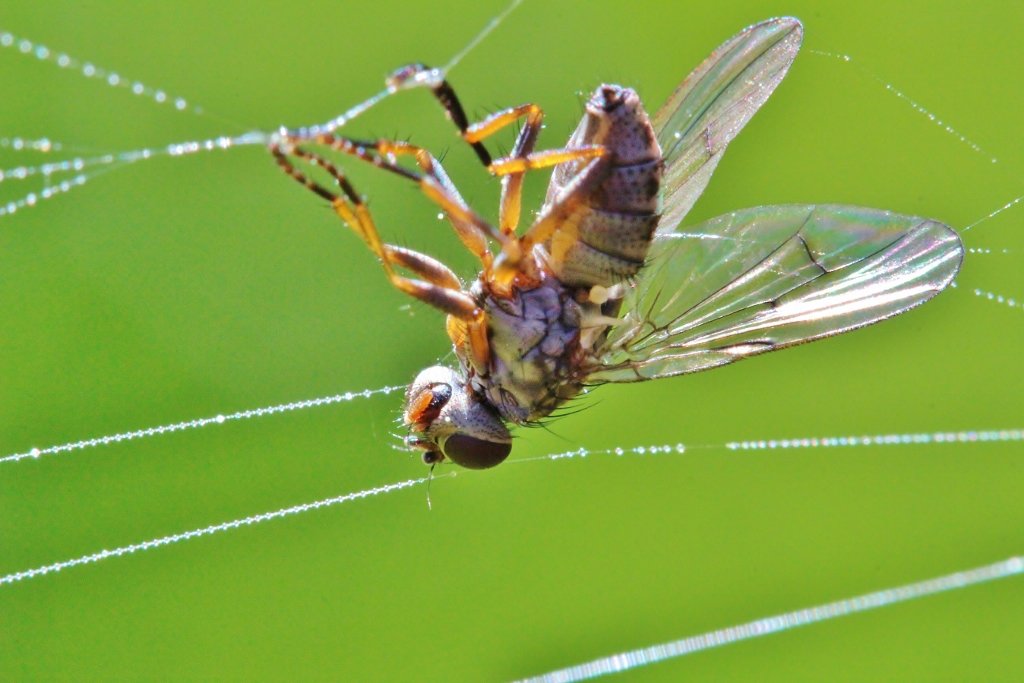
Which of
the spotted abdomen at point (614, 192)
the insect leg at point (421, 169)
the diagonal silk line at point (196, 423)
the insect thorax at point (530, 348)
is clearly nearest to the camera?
the insect leg at point (421, 169)

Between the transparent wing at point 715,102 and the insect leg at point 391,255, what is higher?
the transparent wing at point 715,102

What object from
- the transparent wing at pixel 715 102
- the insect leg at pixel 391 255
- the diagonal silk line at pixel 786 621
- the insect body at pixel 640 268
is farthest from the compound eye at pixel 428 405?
the diagonal silk line at pixel 786 621

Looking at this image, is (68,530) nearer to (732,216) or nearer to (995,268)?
(732,216)

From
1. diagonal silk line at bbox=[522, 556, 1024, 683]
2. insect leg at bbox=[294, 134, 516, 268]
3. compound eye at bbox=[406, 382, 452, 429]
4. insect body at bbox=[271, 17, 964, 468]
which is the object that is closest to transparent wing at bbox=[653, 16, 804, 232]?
insect body at bbox=[271, 17, 964, 468]

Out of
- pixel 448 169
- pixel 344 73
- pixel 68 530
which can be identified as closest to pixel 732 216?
pixel 448 169

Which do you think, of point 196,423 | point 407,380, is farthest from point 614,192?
point 196,423

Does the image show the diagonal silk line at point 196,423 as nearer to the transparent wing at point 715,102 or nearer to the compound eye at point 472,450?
the compound eye at point 472,450
